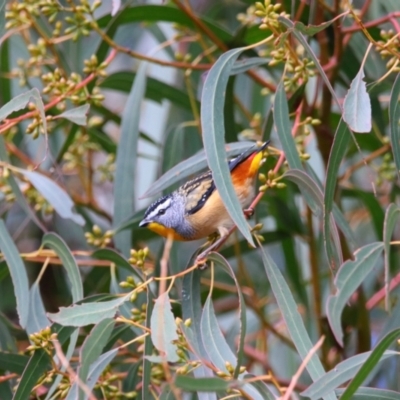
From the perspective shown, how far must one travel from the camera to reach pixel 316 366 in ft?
5.78

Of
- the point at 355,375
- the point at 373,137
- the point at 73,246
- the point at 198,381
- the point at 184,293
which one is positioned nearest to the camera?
the point at 198,381

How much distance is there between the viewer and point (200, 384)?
132cm

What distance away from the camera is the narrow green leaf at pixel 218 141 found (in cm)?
175

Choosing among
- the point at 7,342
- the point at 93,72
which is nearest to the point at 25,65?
the point at 93,72

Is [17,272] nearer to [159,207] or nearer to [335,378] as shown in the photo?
[159,207]

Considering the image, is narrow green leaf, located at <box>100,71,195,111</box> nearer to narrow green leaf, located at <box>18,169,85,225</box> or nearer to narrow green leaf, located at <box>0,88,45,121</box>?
narrow green leaf, located at <box>18,169,85,225</box>

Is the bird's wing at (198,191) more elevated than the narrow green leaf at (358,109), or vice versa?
the narrow green leaf at (358,109)

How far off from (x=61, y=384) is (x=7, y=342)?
0.50 metres

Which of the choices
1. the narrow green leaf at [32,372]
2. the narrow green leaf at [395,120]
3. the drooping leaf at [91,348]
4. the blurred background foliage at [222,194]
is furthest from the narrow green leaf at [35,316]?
the narrow green leaf at [395,120]

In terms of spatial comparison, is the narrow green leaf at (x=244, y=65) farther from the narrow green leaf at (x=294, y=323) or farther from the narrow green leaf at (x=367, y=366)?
the narrow green leaf at (x=367, y=366)

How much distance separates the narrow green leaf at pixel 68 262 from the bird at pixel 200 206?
0.32 metres

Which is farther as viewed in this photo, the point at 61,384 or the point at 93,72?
the point at 93,72

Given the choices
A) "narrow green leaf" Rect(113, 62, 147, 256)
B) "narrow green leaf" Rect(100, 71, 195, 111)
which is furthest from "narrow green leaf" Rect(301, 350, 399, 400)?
"narrow green leaf" Rect(100, 71, 195, 111)

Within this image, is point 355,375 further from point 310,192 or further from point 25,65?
point 25,65
